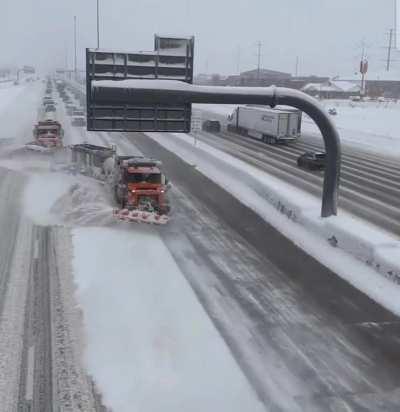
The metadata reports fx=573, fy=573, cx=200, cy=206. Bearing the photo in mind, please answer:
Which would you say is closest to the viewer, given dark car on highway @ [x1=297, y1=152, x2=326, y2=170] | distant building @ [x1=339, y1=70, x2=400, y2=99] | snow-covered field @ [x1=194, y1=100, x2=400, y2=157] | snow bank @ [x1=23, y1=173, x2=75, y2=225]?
snow bank @ [x1=23, y1=173, x2=75, y2=225]

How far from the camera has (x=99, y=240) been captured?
18.9m

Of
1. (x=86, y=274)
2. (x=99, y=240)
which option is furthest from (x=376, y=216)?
(x=86, y=274)

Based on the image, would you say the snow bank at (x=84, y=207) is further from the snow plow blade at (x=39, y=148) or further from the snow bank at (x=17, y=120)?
the snow bank at (x=17, y=120)

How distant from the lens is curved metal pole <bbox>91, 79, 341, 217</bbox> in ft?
60.5

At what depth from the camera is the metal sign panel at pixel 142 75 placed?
2027 centimetres

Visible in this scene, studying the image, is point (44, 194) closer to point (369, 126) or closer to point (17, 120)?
point (17, 120)

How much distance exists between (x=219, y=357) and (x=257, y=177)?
17.6m

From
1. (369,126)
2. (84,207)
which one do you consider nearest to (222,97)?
(84,207)

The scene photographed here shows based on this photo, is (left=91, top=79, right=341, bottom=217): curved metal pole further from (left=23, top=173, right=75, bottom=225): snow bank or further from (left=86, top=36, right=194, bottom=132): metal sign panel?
(left=23, top=173, right=75, bottom=225): snow bank

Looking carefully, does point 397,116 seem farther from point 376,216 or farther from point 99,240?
point 99,240

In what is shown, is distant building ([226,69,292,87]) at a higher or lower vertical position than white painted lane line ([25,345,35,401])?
higher

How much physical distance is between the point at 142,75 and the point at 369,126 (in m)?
53.5

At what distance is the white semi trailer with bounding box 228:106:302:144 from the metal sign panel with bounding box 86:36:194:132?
29.3 meters

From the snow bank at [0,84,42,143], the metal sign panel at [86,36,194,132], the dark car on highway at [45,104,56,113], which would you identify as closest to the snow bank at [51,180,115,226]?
the metal sign panel at [86,36,194,132]
